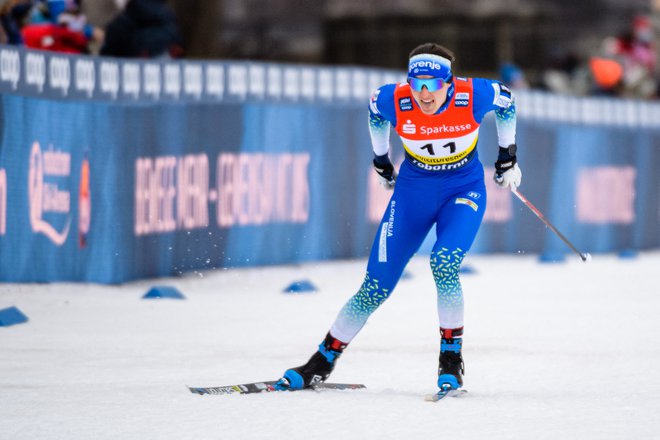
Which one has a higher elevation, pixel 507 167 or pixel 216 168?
pixel 507 167

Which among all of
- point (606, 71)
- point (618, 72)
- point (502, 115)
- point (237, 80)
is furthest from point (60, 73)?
point (618, 72)

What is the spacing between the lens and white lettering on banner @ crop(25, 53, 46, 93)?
38.2 ft

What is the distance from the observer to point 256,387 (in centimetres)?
759

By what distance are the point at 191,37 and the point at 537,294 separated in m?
11.8

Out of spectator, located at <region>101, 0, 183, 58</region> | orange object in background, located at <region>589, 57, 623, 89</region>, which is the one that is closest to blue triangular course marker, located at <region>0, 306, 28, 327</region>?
spectator, located at <region>101, 0, 183, 58</region>

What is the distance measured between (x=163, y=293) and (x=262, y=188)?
9.68 ft

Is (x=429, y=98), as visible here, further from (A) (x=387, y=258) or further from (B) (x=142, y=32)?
(B) (x=142, y=32)

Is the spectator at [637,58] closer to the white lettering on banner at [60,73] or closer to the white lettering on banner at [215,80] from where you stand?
the white lettering on banner at [215,80]

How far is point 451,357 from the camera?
297 inches

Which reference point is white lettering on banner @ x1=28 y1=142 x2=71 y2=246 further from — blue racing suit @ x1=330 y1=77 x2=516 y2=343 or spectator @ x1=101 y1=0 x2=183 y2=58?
blue racing suit @ x1=330 y1=77 x2=516 y2=343

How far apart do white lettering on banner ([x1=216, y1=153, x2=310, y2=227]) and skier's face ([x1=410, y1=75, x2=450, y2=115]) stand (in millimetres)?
6861

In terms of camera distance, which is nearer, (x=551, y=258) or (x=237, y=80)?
(x=237, y=80)

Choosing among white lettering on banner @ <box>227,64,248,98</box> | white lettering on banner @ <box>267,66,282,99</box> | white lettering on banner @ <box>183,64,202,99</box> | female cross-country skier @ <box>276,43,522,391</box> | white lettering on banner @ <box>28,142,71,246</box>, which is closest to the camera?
female cross-country skier @ <box>276,43,522,391</box>

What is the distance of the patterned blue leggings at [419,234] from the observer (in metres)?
7.61
